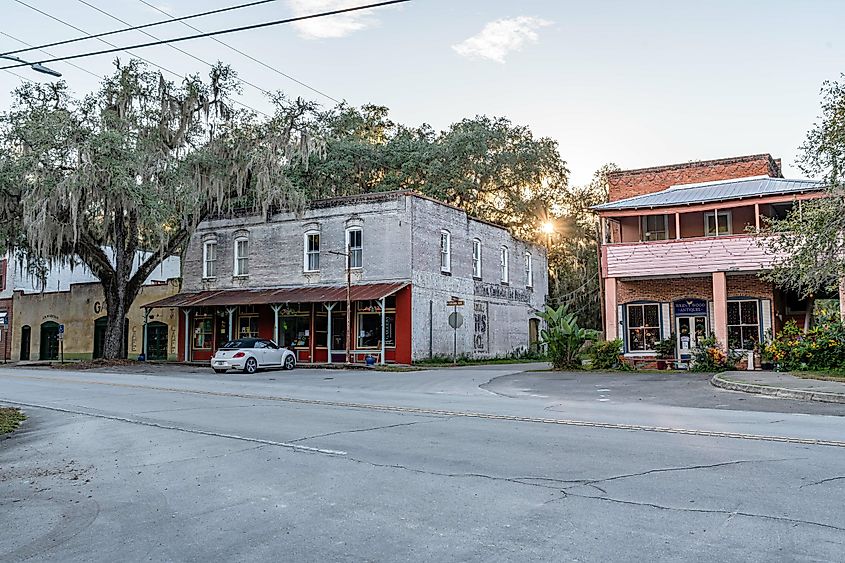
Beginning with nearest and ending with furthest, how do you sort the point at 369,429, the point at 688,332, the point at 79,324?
the point at 369,429, the point at 688,332, the point at 79,324

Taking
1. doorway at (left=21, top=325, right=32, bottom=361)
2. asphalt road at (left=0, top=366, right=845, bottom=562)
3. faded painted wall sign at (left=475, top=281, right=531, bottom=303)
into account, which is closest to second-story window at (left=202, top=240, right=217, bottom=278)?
faded painted wall sign at (left=475, top=281, right=531, bottom=303)

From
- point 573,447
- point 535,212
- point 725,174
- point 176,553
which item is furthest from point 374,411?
point 535,212

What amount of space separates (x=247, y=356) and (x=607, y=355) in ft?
44.4

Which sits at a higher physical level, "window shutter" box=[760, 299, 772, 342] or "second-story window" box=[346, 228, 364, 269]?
"second-story window" box=[346, 228, 364, 269]

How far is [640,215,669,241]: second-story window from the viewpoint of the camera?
29344 mm

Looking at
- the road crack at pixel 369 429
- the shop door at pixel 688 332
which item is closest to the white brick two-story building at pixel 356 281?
the shop door at pixel 688 332

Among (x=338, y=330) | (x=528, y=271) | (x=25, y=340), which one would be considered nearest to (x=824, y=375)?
(x=338, y=330)

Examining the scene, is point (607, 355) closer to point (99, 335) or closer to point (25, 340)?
point (99, 335)

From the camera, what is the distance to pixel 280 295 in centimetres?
3409

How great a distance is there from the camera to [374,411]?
13672mm

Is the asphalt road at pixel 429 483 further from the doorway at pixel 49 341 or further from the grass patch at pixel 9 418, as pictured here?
the doorway at pixel 49 341

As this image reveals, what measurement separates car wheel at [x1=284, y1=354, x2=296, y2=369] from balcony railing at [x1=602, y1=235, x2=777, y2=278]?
13224 mm

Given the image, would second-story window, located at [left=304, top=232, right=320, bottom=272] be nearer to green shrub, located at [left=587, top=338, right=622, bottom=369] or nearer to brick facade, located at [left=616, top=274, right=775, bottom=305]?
brick facade, located at [left=616, top=274, right=775, bottom=305]

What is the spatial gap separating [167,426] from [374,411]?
3.57 meters
